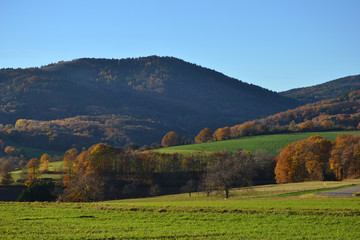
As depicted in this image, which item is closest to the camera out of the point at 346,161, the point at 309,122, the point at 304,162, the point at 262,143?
Result: the point at 346,161

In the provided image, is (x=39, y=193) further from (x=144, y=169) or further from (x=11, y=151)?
(x=11, y=151)

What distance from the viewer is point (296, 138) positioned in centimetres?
12231

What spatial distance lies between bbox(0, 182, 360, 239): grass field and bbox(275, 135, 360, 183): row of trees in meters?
52.5

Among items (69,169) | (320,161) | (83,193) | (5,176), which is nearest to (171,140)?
(69,169)

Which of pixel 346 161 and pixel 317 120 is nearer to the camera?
pixel 346 161

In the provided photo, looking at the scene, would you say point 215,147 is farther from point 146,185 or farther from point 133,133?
point 133,133

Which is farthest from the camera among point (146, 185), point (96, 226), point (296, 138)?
point (296, 138)

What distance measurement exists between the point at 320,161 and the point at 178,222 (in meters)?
70.0

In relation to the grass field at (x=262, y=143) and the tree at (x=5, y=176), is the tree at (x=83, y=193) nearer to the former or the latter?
the tree at (x=5, y=176)

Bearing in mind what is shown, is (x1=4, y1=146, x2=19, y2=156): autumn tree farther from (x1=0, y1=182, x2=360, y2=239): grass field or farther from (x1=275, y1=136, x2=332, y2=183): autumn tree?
(x1=0, y1=182, x2=360, y2=239): grass field

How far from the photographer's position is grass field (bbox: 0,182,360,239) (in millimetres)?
22938

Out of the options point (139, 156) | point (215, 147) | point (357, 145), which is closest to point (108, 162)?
point (139, 156)

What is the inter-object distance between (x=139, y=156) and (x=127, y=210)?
78502 millimetres

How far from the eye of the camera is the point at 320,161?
9044 cm
